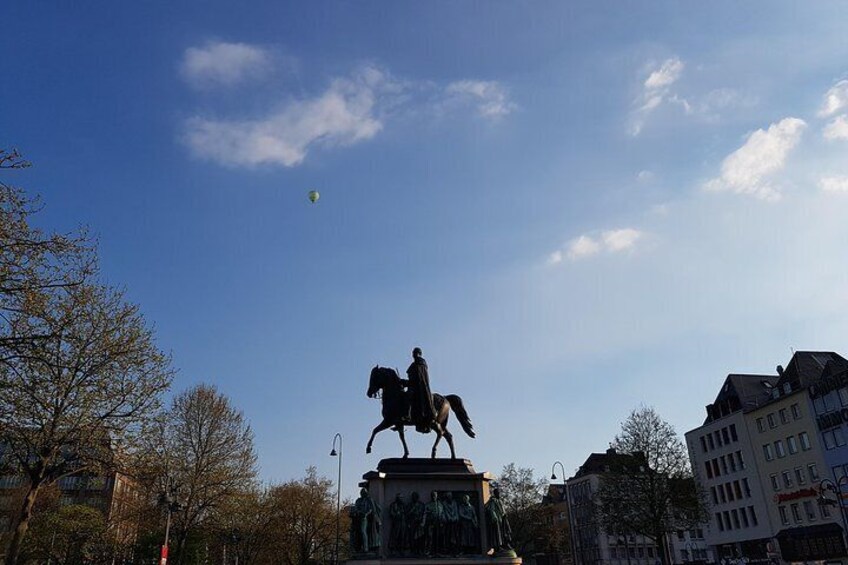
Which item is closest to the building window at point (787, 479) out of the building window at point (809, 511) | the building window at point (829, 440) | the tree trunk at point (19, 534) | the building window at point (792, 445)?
the building window at point (792, 445)

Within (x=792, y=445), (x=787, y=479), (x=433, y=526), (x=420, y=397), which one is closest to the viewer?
(x=433, y=526)

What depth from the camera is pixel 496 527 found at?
18875 mm

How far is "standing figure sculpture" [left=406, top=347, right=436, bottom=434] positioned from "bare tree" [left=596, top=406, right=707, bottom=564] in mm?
34286

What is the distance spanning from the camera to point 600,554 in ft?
300

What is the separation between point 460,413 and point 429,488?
3121 millimetres

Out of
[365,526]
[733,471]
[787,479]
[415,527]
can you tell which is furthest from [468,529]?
[733,471]

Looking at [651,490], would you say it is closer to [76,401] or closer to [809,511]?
[809,511]

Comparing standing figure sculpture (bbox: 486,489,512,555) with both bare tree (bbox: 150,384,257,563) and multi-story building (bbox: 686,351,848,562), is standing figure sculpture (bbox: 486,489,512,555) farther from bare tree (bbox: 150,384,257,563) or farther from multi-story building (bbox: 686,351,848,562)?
multi-story building (bbox: 686,351,848,562)

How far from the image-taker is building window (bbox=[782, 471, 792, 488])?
58.2m

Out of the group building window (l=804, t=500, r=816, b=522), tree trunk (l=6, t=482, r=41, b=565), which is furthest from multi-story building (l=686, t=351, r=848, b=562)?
tree trunk (l=6, t=482, r=41, b=565)

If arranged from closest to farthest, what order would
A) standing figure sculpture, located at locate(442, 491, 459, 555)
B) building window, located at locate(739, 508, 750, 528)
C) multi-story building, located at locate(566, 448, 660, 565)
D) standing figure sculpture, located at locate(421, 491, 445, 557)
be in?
standing figure sculpture, located at locate(421, 491, 445, 557), standing figure sculpture, located at locate(442, 491, 459, 555), building window, located at locate(739, 508, 750, 528), multi-story building, located at locate(566, 448, 660, 565)

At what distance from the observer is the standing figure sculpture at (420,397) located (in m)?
20.5

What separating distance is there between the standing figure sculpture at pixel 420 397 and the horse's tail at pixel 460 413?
1114mm

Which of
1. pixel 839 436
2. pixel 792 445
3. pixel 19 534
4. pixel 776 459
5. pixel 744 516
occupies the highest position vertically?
pixel 792 445
